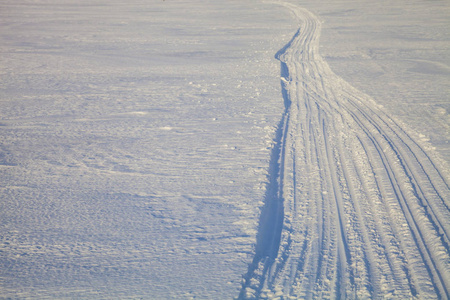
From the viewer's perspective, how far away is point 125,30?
1622cm

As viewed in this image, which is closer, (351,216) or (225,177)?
(351,216)

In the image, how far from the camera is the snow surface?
129 inches

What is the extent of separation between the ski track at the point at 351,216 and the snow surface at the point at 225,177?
0.7 inches

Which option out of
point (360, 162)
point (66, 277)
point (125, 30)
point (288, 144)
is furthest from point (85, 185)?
point (125, 30)

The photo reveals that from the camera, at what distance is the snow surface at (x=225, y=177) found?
3266 mm

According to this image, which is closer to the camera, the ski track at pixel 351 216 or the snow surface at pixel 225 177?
the ski track at pixel 351 216

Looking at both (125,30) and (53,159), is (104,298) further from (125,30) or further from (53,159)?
(125,30)

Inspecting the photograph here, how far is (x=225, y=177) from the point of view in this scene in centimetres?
480

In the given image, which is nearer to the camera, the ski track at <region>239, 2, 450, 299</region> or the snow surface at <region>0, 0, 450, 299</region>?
the ski track at <region>239, 2, 450, 299</region>

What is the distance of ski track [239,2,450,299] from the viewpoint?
315 cm

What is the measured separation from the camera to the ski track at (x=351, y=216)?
315 cm

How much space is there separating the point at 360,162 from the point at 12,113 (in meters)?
6.07

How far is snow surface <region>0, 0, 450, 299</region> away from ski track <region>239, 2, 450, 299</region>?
0.02m

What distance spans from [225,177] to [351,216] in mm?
1609
